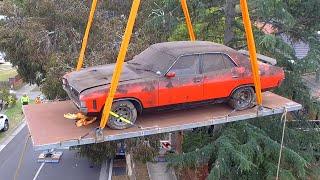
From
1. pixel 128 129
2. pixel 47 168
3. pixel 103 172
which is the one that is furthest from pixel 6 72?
pixel 128 129

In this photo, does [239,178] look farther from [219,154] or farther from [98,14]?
[98,14]

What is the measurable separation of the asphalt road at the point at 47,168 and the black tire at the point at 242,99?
10.0 m

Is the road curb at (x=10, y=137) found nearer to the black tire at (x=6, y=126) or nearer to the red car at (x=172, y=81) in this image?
the black tire at (x=6, y=126)

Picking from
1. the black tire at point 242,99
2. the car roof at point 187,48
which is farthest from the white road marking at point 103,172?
the black tire at point 242,99

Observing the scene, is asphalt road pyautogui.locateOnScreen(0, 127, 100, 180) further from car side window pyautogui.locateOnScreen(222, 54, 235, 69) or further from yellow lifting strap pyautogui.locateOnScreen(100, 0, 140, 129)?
yellow lifting strap pyautogui.locateOnScreen(100, 0, 140, 129)

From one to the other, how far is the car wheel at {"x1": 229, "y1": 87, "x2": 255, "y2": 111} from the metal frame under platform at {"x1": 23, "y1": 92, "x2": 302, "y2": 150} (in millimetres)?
126

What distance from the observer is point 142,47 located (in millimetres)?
15297

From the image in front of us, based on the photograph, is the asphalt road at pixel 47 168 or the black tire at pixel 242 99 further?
the asphalt road at pixel 47 168

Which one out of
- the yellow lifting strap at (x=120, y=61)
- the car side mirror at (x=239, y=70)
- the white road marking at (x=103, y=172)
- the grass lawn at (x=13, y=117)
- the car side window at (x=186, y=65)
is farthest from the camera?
the grass lawn at (x=13, y=117)

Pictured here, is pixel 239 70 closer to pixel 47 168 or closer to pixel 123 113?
pixel 123 113

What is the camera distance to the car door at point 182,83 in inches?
308

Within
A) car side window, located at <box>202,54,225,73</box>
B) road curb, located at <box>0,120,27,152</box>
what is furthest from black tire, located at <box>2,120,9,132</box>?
car side window, located at <box>202,54,225,73</box>

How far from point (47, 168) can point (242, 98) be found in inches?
463

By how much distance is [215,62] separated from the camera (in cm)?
852
